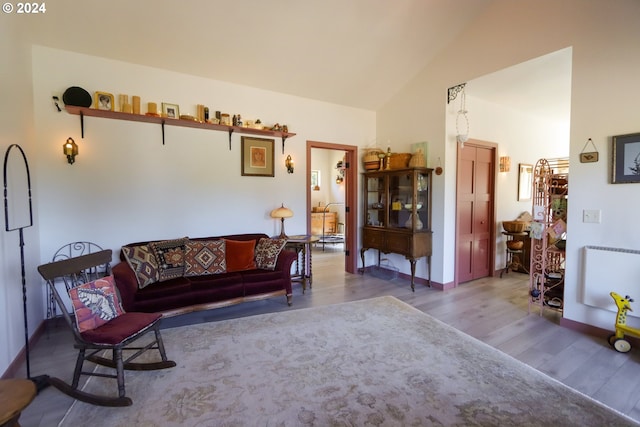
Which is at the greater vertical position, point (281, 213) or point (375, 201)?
point (375, 201)

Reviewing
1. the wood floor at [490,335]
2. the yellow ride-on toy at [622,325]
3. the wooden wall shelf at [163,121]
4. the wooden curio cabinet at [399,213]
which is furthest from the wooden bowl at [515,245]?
the wooden wall shelf at [163,121]

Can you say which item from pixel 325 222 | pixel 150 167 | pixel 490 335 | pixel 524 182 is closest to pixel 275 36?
pixel 150 167

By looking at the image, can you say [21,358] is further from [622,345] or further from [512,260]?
[512,260]

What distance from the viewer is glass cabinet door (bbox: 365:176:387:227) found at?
496cm

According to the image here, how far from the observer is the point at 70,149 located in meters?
3.14

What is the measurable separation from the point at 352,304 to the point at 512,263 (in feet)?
11.1

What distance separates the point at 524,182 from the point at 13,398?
6.54 meters

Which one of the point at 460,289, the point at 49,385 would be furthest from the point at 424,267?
the point at 49,385

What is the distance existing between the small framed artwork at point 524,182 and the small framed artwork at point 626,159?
2613mm

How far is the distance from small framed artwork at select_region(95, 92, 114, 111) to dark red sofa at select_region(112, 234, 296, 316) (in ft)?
5.06

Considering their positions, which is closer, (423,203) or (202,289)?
(202,289)

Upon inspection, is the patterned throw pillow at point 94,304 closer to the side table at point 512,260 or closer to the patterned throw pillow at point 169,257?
the patterned throw pillow at point 169,257

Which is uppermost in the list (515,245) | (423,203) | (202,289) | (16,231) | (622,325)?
(423,203)

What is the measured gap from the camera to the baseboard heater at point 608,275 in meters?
2.65
